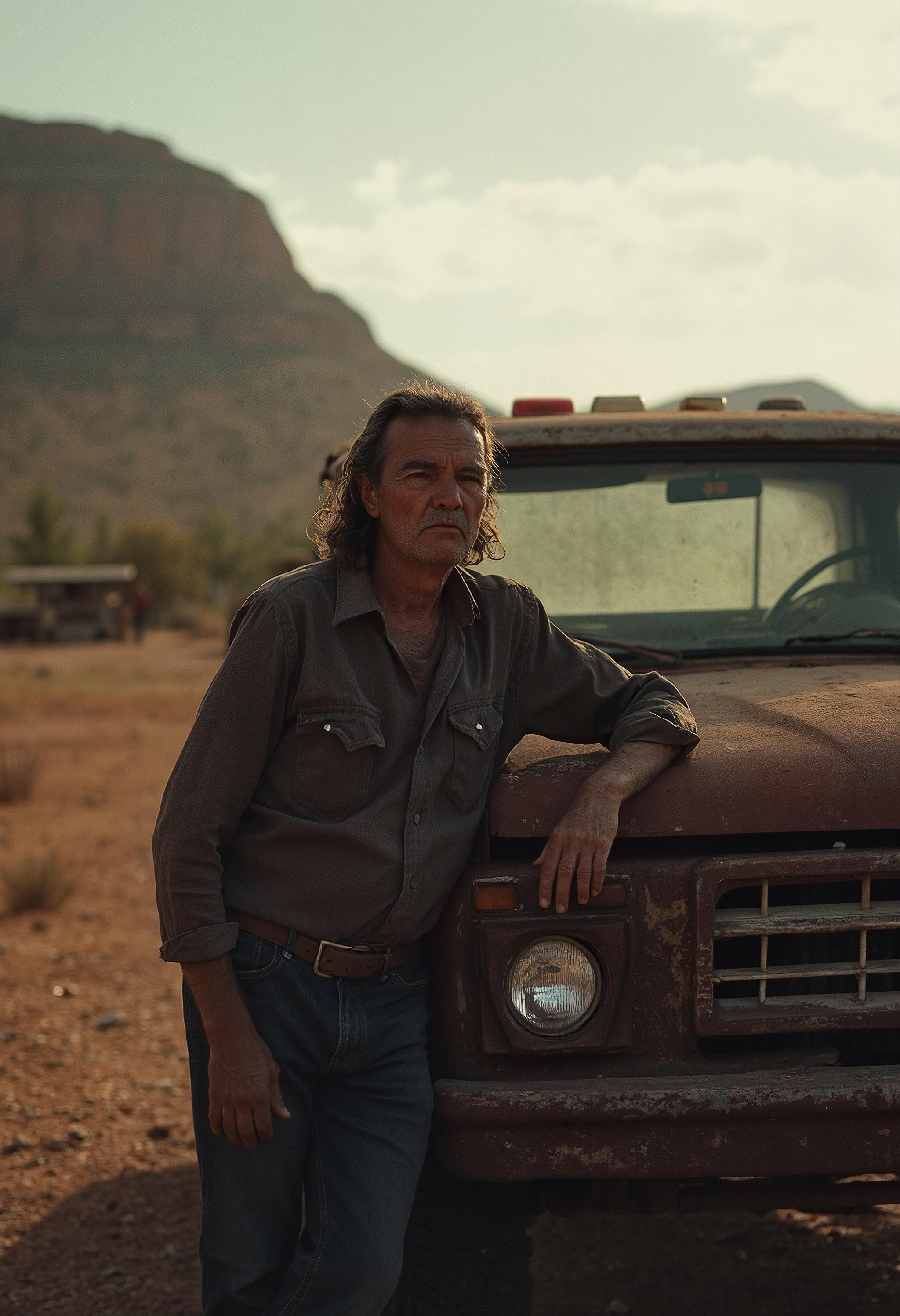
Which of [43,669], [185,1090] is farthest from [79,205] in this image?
[185,1090]

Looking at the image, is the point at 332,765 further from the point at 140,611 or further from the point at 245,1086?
the point at 140,611

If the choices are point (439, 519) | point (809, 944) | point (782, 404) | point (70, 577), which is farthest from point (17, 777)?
point (70, 577)

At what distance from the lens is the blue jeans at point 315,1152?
227 cm

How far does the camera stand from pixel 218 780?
229cm

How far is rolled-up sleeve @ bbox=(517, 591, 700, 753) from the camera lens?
2674mm

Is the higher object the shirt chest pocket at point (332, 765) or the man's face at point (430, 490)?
the man's face at point (430, 490)

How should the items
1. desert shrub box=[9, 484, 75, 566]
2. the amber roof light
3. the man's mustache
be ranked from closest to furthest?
the man's mustache → the amber roof light → desert shrub box=[9, 484, 75, 566]

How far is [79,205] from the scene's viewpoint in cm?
13088

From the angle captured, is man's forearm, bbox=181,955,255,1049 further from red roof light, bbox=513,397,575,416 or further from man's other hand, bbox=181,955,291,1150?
red roof light, bbox=513,397,575,416

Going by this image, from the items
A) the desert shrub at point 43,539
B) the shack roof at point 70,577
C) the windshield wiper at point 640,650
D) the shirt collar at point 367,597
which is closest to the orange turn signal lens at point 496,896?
the shirt collar at point 367,597

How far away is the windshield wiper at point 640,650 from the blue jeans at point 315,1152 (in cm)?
117

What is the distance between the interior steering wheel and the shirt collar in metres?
1.17

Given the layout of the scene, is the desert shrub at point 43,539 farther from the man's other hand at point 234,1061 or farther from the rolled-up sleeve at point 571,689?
the man's other hand at point 234,1061

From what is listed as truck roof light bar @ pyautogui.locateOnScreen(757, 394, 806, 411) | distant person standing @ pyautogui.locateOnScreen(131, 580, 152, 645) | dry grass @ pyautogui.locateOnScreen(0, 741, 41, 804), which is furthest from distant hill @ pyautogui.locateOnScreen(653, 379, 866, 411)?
distant person standing @ pyautogui.locateOnScreen(131, 580, 152, 645)
